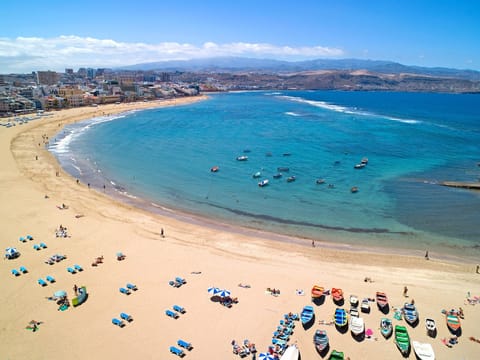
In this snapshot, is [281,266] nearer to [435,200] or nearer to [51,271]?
[51,271]

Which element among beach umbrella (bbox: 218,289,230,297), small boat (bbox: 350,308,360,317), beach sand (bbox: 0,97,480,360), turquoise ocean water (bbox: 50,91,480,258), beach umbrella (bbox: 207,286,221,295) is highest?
beach umbrella (bbox: 218,289,230,297)

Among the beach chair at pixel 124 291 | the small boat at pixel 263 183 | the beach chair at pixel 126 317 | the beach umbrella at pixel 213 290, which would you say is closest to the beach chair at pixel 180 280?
the beach umbrella at pixel 213 290

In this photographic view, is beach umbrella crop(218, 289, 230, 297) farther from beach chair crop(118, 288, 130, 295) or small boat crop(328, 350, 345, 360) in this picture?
small boat crop(328, 350, 345, 360)

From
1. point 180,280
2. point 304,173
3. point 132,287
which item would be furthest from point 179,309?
point 304,173

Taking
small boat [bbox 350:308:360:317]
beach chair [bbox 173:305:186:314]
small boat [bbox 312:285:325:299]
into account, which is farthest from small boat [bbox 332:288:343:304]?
beach chair [bbox 173:305:186:314]

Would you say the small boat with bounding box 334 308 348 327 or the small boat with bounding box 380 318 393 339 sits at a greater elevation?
the small boat with bounding box 334 308 348 327

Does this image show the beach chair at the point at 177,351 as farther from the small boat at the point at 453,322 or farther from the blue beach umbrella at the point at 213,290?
the small boat at the point at 453,322
